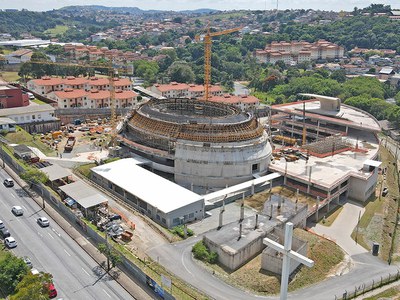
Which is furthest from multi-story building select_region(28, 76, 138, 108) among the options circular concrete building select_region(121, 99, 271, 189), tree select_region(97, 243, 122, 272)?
tree select_region(97, 243, 122, 272)

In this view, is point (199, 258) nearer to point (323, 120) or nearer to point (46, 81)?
point (323, 120)

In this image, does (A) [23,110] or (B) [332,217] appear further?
(A) [23,110]

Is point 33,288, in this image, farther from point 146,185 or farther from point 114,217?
point 146,185

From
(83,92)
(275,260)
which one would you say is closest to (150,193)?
(275,260)

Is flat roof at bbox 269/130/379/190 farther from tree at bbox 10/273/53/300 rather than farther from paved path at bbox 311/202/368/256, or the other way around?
tree at bbox 10/273/53/300

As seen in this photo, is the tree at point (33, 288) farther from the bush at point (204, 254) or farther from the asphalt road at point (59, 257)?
the bush at point (204, 254)
